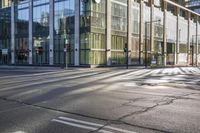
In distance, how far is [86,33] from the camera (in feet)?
189

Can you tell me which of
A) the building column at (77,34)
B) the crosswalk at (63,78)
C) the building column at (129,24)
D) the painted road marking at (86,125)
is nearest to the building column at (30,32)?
the building column at (77,34)

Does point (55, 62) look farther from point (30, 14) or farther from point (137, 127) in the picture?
point (137, 127)

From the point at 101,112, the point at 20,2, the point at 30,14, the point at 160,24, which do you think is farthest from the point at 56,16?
the point at 101,112

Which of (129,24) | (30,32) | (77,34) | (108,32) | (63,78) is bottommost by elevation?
(63,78)

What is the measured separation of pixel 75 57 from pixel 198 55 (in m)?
56.5

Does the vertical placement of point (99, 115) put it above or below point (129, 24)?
below

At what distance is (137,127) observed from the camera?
838 centimetres

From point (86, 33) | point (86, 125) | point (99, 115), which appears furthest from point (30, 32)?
point (86, 125)

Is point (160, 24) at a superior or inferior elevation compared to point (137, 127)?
superior

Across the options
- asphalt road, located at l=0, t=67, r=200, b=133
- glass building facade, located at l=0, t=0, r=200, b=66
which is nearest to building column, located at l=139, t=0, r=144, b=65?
glass building facade, located at l=0, t=0, r=200, b=66

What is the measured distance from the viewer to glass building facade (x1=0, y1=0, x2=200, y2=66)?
58656 mm

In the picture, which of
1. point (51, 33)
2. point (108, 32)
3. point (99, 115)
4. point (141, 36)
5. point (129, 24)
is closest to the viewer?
point (99, 115)

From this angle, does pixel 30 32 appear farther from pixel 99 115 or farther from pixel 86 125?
pixel 86 125

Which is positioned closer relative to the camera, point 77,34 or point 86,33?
point 86,33
